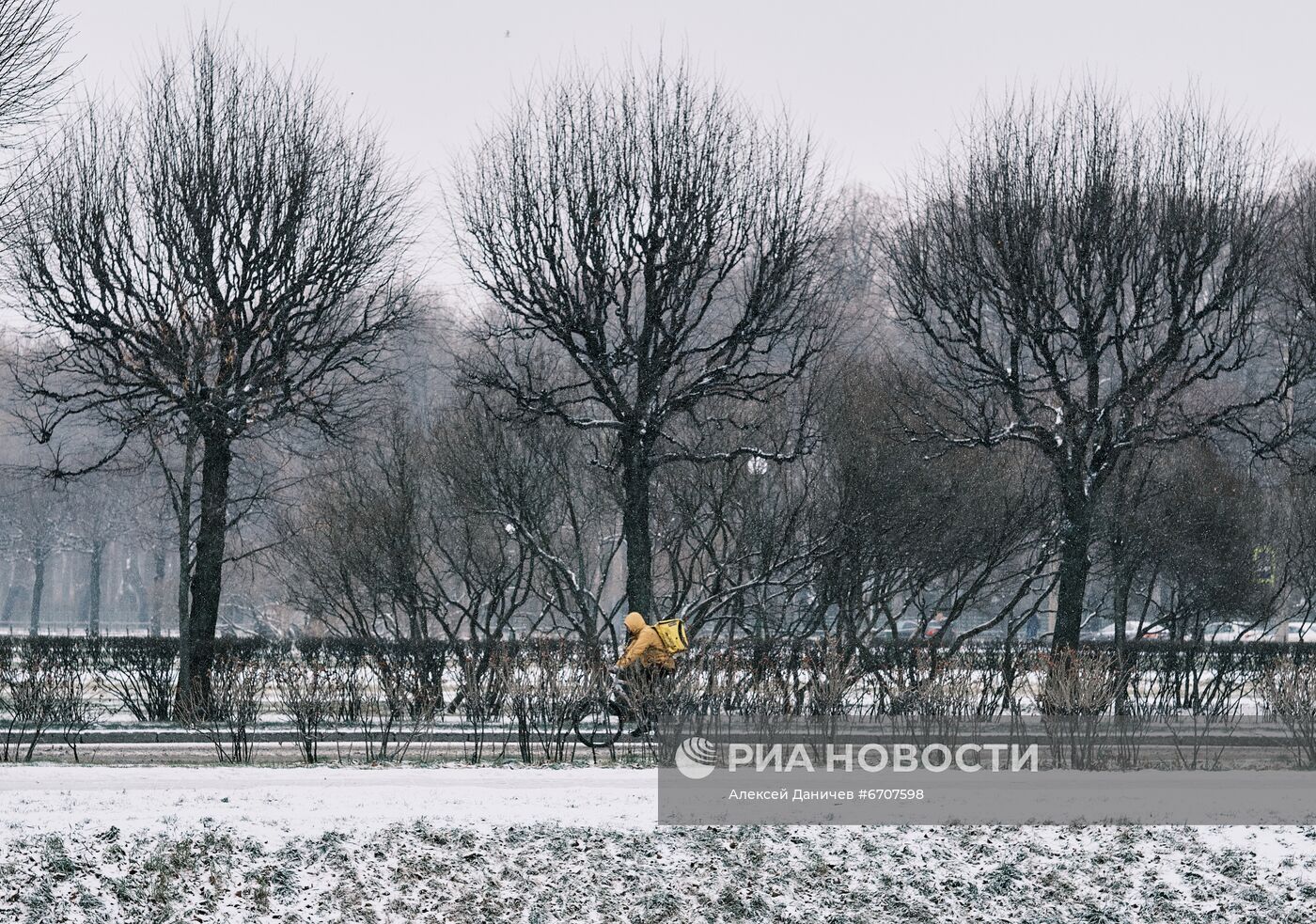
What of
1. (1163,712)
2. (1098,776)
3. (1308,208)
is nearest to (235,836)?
(1098,776)

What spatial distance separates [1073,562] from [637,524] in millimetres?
6351

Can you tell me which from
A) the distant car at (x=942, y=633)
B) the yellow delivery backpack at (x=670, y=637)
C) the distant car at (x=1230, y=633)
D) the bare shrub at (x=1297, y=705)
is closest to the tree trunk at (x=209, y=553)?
the yellow delivery backpack at (x=670, y=637)

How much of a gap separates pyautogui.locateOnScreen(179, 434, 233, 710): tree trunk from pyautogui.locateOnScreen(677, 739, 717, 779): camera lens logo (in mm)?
9349

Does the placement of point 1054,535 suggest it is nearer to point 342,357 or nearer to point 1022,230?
point 1022,230

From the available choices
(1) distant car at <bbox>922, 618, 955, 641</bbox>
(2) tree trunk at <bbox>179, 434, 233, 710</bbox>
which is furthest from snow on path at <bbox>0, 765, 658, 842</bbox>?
(1) distant car at <bbox>922, 618, 955, 641</bbox>

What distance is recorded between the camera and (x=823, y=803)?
9.60m

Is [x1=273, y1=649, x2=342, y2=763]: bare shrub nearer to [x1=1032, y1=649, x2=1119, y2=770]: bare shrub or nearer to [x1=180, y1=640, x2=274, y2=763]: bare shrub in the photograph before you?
[x1=180, y1=640, x2=274, y2=763]: bare shrub

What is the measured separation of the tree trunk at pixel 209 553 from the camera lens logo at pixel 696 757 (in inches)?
368

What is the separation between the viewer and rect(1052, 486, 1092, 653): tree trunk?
63.4ft

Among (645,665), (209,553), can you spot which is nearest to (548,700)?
(645,665)

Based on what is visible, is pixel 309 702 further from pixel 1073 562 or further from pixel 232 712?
pixel 1073 562

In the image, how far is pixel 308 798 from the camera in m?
9.50

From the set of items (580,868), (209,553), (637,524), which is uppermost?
(637,524)

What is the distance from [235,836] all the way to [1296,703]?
982 cm
